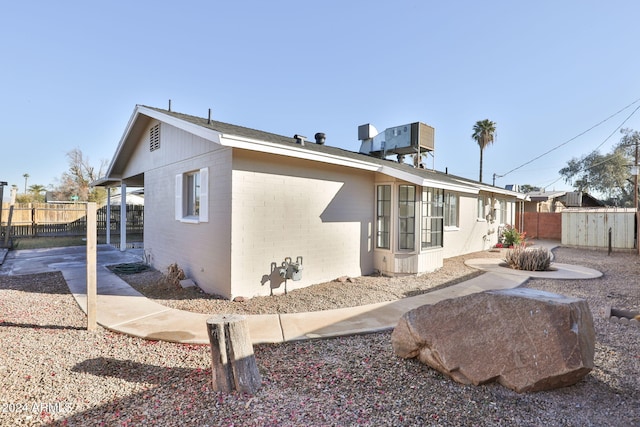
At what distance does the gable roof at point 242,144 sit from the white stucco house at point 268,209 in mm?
25

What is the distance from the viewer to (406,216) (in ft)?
25.5

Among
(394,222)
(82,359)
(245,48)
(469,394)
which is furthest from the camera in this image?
(245,48)

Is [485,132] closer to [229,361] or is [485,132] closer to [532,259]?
[532,259]

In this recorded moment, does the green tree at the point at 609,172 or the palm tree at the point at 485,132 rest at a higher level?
the palm tree at the point at 485,132

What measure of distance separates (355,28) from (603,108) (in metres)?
13.9

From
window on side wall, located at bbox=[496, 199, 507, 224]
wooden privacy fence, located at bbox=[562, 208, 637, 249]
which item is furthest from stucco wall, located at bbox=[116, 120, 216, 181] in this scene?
wooden privacy fence, located at bbox=[562, 208, 637, 249]

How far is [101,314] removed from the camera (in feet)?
16.0

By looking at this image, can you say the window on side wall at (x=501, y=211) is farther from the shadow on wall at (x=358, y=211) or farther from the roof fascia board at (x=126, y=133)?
the roof fascia board at (x=126, y=133)

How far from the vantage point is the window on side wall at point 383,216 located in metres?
7.84

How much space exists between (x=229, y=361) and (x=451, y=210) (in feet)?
34.0

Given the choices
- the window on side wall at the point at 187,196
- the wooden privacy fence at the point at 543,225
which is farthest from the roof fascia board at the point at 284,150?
the wooden privacy fence at the point at 543,225

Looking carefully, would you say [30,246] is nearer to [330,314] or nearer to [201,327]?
[201,327]

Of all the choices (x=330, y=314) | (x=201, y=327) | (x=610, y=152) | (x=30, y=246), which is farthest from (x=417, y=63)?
(x=610, y=152)

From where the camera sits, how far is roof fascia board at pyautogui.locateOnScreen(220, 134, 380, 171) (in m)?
5.02
